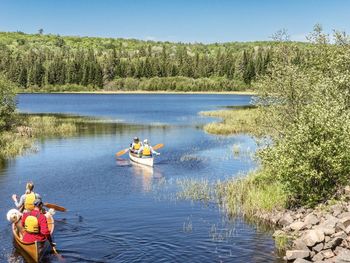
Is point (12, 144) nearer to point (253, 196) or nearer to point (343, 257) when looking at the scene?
point (253, 196)

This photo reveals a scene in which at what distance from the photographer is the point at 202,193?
119 feet

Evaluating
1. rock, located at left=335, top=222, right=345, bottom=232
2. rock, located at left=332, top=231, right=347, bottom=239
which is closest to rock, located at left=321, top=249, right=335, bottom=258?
rock, located at left=332, top=231, right=347, bottom=239

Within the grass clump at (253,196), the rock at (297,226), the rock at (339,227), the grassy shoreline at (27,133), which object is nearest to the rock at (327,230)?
the rock at (339,227)

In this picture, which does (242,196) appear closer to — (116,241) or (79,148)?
(116,241)

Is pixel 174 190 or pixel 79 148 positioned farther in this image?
pixel 79 148

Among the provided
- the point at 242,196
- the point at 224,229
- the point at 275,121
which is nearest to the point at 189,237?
the point at 224,229

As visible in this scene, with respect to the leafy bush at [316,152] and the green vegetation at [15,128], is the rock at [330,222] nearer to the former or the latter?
the leafy bush at [316,152]

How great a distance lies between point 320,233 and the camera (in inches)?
891

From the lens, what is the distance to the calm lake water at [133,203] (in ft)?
81.7

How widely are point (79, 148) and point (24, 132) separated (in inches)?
509

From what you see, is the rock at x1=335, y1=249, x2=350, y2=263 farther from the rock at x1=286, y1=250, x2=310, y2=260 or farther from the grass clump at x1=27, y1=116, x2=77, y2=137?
the grass clump at x1=27, y1=116, x2=77, y2=137

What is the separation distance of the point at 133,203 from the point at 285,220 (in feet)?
37.8

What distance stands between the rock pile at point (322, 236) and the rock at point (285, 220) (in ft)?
3.91

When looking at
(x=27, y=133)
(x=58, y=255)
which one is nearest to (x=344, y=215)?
(x=58, y=255)
